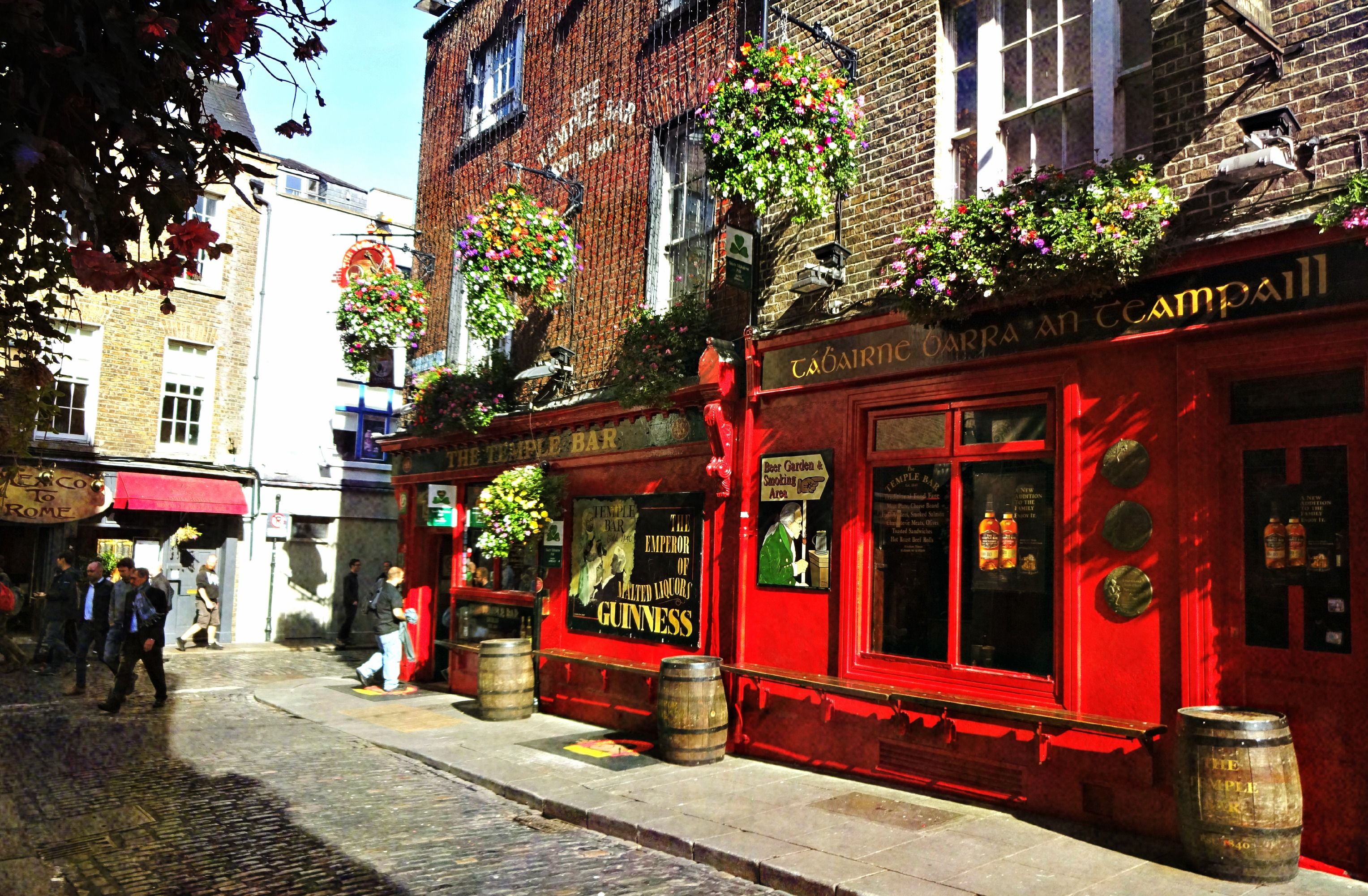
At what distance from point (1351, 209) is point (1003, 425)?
8.88 ft

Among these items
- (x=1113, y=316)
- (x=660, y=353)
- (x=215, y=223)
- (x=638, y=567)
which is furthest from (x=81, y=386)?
(x=1113, y=316)

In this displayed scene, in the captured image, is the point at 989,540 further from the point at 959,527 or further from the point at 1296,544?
the point at 1296,544

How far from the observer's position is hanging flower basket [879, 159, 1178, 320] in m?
6.40

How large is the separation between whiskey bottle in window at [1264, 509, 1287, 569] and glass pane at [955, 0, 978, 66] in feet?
15.0

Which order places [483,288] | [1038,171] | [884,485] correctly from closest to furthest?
[1038,171] → [884,485] → [483,288]

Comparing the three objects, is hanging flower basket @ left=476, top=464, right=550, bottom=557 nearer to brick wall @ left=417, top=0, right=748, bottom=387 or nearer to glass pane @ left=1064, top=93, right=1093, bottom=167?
brick wall @ left=417, top=0, right=748, bottom=387

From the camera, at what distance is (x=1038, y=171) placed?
23.0 ft

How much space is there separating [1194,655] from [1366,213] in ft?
9.19

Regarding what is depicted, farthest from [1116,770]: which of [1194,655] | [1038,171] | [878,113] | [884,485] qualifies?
[878,113]

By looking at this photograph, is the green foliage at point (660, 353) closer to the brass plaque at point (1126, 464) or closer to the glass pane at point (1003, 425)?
the glass pane at point (1003, 425)

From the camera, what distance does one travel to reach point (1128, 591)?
6.56 metres

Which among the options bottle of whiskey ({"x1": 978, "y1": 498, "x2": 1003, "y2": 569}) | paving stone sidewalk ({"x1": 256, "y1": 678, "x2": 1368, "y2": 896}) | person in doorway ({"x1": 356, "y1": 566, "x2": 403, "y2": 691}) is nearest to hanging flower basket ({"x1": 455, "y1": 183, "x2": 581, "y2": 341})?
person in doorway ({"x1": 356, "y1": 566, "x2": 403, "y2": 691})

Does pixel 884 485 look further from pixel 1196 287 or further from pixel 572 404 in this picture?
pixel 572 404

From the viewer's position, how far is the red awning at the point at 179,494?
755 inches
